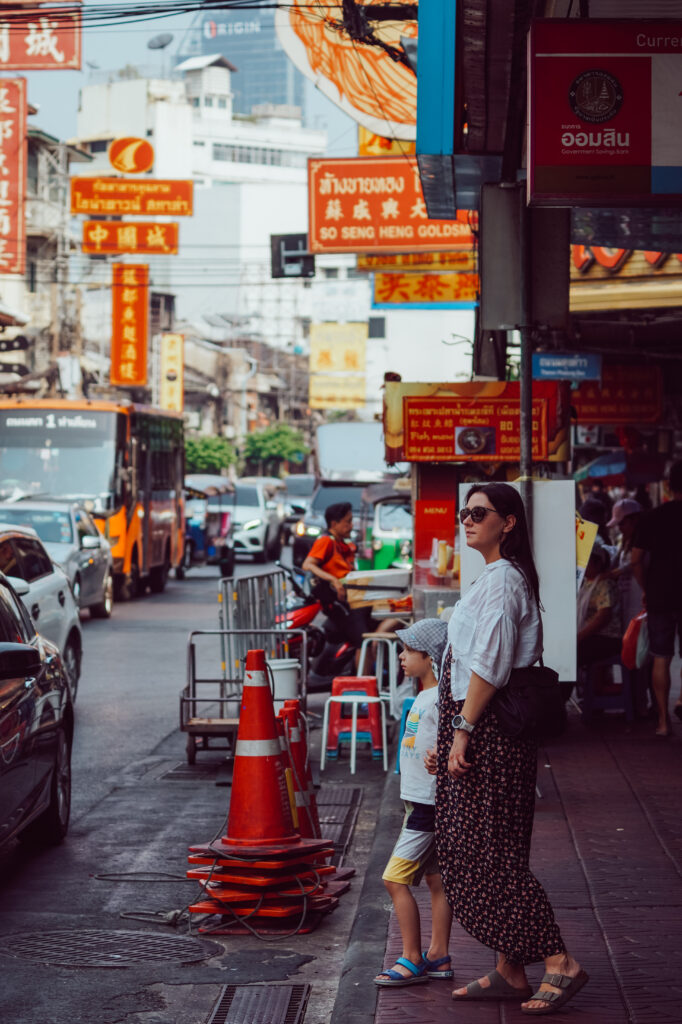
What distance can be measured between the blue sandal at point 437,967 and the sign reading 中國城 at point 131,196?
84.9 feet

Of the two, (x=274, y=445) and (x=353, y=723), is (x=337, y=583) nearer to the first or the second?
(x=353, y=723)

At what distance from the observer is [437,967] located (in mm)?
5367

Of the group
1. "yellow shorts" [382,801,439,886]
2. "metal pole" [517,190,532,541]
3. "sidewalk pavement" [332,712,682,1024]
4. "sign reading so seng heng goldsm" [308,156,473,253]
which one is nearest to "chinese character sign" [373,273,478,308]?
"sign reading so seng heng goldsm" [308,156,473,253]

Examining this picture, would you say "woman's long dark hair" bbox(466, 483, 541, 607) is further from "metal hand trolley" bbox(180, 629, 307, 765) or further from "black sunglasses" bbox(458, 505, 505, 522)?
"metal hand trolley" bbox(180, 629, 307, 765)

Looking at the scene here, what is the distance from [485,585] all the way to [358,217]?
1294 cm

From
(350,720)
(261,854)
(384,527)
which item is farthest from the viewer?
(384,527)

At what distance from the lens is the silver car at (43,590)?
1188 cm

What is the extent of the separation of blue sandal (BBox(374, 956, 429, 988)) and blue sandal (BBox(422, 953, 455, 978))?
4 cm

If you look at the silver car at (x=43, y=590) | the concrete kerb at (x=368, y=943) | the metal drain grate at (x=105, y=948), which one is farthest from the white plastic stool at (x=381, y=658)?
the metal drain grate at (x=105, y=948)

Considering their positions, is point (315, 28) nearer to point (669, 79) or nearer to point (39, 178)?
point (669, 79)

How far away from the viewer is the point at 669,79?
18.3 ft

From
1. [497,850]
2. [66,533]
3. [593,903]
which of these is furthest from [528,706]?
[66,533]

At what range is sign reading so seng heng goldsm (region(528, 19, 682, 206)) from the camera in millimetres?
5559

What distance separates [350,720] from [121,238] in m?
23.2
